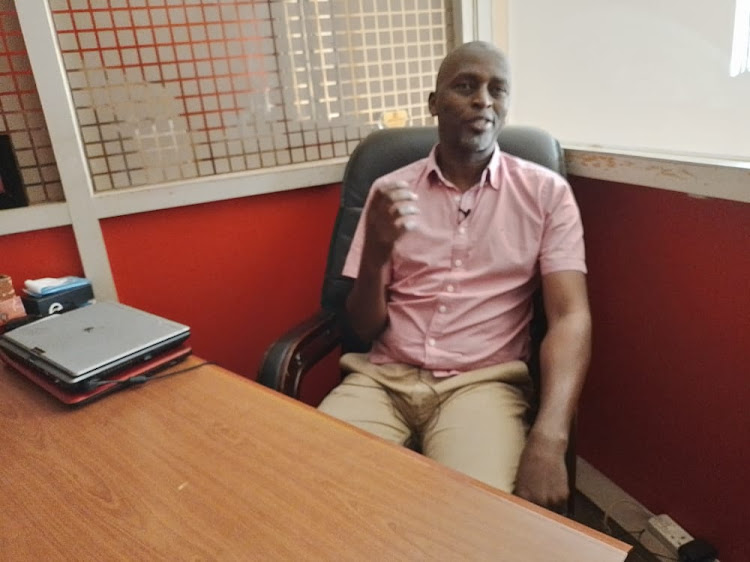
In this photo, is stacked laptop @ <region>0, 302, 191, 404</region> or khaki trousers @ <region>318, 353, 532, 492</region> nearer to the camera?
stacked laptop @ <region>0, 302, 191, 404</region>

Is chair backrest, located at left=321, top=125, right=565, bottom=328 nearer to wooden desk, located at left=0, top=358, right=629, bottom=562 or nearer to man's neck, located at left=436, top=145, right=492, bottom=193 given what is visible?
man's neck, located at left=436, top=145, right=492, bottom=193

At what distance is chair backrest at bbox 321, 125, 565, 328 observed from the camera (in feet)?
5.13

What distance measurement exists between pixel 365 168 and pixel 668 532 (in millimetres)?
1181

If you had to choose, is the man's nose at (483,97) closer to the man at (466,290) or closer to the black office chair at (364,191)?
the man at (466,290)

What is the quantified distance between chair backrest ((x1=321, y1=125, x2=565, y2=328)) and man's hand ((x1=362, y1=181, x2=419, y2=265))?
344mm

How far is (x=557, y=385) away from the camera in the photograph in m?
1.22

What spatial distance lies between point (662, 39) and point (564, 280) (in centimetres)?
67

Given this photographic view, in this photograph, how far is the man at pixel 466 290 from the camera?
1.28m

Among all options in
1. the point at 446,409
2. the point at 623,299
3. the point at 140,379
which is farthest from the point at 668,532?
the point at 140,379

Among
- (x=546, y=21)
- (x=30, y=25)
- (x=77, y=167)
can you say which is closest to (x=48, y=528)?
(x=77, y=167)

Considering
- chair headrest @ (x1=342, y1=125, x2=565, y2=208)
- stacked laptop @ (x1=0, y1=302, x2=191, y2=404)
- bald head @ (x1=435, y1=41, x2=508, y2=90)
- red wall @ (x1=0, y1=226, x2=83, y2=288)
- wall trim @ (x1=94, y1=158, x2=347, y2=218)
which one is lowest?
stacked laptop @ (x1=0, y1=302, x2=191, y2=404)

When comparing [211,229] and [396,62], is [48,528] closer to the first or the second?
[211,229]

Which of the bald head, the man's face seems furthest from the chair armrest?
the bald head

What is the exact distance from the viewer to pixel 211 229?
1.75 m
